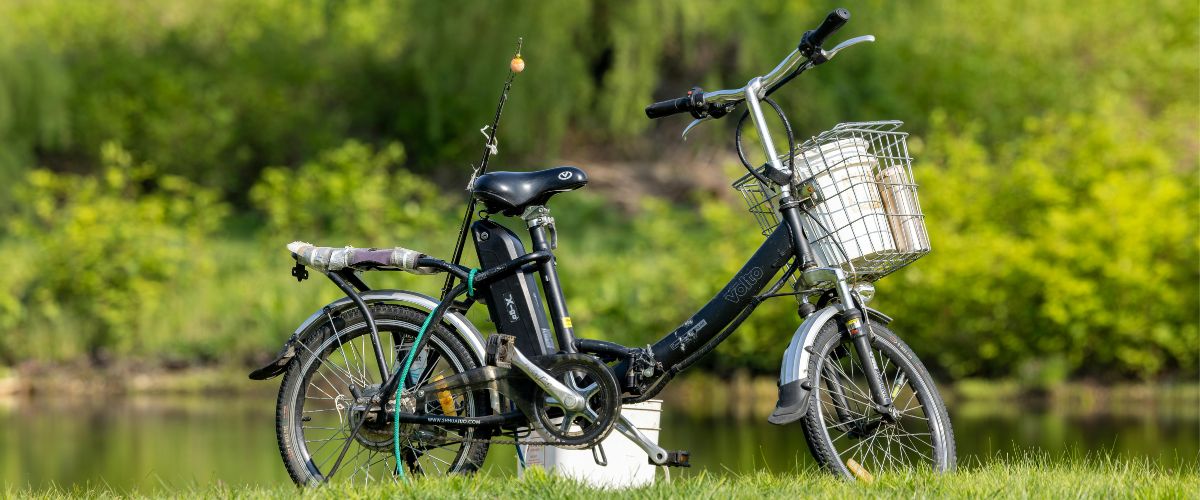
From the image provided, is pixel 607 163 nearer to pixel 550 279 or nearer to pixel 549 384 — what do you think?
pixel 550 279

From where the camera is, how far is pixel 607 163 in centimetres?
1612

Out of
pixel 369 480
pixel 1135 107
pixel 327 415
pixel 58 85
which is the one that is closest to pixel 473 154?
pixel 58 85

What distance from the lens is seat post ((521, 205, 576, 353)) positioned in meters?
3.98

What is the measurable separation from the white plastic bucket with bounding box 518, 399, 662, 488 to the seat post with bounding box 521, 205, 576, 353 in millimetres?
335

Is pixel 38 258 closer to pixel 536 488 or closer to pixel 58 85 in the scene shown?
pixel 58 85

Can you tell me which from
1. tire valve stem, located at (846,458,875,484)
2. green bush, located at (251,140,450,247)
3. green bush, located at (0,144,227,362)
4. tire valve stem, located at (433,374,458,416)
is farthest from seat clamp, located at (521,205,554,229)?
green bush, located at (0,144,227,362)

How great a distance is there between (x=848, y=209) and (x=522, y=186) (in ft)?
2.92

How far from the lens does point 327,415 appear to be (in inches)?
392

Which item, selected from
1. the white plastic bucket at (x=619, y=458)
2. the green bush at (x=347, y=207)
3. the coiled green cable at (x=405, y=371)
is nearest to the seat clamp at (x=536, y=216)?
the coiled green cable at (x=405, y=371)

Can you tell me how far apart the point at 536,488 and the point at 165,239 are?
344 inches

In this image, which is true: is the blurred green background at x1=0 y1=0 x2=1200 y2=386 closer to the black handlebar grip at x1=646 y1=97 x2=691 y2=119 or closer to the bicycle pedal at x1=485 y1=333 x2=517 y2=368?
the black handlebar grip at x1=646 y1=97 x2=691 y2=119

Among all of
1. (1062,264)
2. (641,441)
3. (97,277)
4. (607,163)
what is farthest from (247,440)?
(607,163)

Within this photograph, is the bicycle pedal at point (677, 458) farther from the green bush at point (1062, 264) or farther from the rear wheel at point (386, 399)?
the green bush at point (1062, 264)

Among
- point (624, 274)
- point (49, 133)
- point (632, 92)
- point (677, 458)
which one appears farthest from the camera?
Answer: point (49, 133)
